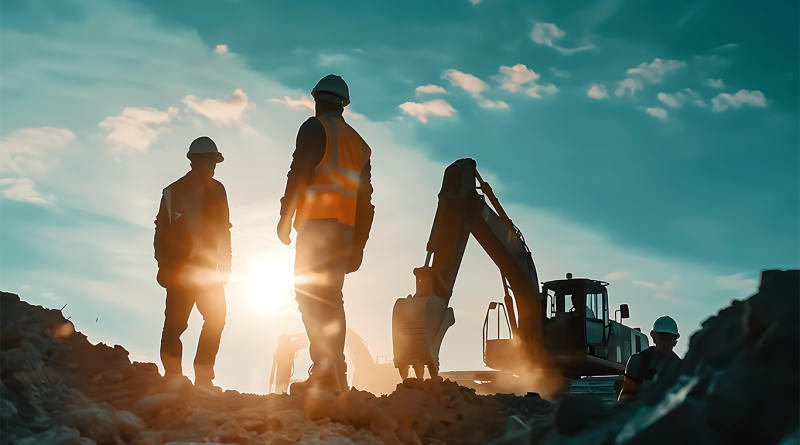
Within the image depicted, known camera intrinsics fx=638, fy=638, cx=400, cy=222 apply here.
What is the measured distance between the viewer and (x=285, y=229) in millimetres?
4160

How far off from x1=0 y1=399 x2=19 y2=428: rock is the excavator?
481 cm

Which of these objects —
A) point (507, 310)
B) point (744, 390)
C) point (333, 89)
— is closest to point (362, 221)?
point (333, 89)

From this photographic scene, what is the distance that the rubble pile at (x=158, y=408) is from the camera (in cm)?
277

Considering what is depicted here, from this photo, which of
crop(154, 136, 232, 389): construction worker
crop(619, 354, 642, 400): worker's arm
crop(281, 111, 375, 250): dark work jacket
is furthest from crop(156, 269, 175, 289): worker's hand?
crop(619, 354, 642, 400): worker's arm

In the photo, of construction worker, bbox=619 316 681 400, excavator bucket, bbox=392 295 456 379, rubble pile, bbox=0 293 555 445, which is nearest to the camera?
rubble pile, bbox=0 293 555 445

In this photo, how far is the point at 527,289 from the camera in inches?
438

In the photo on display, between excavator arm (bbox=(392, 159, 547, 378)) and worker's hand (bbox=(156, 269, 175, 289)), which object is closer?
worker's hand (bbox=(156, 269, 175, 289))

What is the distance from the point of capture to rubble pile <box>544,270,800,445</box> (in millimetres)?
1429

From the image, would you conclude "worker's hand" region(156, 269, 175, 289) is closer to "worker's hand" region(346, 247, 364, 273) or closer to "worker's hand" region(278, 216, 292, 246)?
"worker's hand" region(278, 216, 292, 246)

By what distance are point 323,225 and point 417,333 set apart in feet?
13.5

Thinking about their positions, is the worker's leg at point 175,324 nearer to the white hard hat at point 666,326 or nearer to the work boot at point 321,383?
the work boot at point 321,383

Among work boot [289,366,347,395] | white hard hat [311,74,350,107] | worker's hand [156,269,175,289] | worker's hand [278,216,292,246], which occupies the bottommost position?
work boot [289,366,347,395]

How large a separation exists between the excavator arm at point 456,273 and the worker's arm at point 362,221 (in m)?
3.47

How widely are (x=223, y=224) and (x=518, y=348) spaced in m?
8.38
